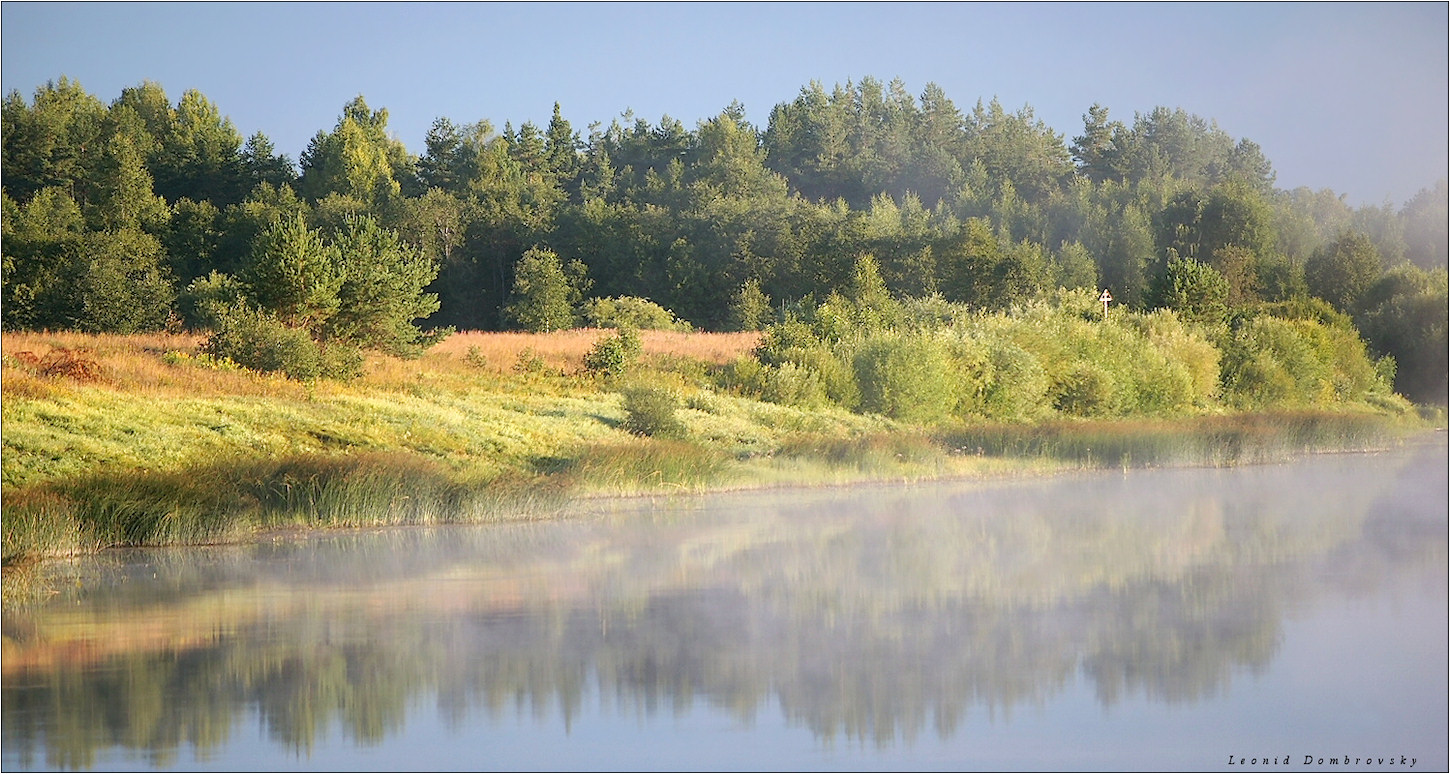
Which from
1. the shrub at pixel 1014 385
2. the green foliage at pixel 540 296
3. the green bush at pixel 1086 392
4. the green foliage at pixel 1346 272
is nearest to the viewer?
the shrub at pixel 1014 385

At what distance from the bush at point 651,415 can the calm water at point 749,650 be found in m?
8.00

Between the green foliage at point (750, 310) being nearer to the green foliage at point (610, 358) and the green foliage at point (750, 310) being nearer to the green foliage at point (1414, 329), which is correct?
the green foliage at point (610, 358)

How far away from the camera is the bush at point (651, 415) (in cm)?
2777

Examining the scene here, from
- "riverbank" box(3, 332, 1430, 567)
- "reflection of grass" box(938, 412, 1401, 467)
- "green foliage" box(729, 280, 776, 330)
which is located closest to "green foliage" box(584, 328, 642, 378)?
"riverbank" box(3, 332, 1430, 567)

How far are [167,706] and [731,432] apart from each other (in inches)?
780

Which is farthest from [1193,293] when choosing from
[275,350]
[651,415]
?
[275,350]

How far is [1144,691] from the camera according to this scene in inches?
413

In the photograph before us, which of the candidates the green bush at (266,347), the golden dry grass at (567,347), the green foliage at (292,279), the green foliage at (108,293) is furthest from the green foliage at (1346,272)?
the green foliage at (108,293)

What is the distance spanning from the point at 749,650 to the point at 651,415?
16.1 metres

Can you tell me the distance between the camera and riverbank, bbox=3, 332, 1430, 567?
17641 millimetres

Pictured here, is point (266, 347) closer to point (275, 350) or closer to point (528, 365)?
point (275, 350)

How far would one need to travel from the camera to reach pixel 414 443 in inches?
981

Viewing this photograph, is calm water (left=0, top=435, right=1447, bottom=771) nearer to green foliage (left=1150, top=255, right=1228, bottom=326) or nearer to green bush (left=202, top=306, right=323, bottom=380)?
green bush (left=202, top=306, right=323, bottom=380)

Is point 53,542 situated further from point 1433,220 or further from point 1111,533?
point 1433,220
